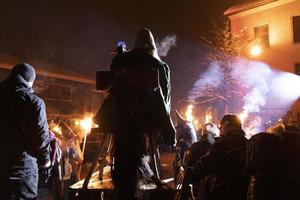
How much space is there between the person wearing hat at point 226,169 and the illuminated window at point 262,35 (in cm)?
2183

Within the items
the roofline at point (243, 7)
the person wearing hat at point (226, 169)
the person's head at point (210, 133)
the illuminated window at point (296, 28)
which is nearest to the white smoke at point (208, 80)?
the roofline at point (243, 7)

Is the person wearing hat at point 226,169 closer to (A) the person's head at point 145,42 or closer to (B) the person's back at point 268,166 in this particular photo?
(B) the person's back at point 268,166

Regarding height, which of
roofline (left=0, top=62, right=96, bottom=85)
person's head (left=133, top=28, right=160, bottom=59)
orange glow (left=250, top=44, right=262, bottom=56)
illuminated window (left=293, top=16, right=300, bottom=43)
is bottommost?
person's head (left=133, top=28, right=160, bottom=59)

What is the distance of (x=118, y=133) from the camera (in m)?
4.23

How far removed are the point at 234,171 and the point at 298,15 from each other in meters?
21.8

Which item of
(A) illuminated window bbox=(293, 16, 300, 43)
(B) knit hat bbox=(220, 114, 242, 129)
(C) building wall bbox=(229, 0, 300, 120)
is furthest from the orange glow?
(B) knit hat bbox=(220, 114, 242, 129)

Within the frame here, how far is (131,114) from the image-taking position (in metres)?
4.27

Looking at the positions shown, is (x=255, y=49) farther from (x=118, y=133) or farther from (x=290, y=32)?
(x=118, y=133)

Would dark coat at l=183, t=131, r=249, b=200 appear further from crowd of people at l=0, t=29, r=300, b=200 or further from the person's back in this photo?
the person's back

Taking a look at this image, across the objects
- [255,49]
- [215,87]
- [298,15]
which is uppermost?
[298,15]

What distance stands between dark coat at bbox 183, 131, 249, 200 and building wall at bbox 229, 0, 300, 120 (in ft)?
67.8

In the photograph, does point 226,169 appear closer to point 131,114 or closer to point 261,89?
point 131,114

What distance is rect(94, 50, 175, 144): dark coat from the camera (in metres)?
4.29

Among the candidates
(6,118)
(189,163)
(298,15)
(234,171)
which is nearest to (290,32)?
(298,15)
